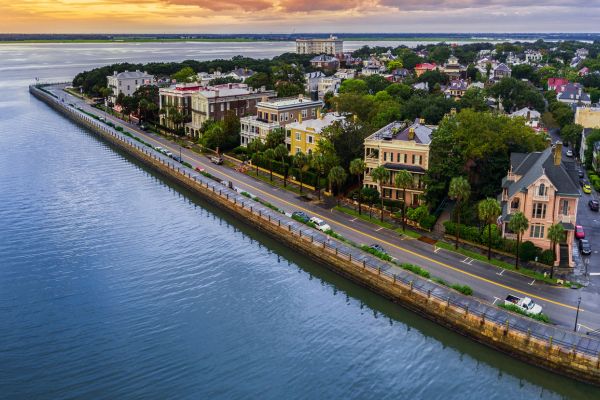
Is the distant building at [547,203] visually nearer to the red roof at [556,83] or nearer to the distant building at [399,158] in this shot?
the distant building at [399,158]

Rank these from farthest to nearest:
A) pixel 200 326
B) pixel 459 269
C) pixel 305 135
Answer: pixel 305 135, pixel 459 269, pixel 200 326

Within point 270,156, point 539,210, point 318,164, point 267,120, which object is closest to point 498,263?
point 539,210

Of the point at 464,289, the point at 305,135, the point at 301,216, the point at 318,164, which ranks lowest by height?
the point at 464,289

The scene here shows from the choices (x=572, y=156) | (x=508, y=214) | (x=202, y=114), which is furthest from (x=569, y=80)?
(x=508, y=214)

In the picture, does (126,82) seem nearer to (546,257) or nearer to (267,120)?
(267,120)

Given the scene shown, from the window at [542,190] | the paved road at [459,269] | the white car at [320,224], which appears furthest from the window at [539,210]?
the white car at [320,224]
